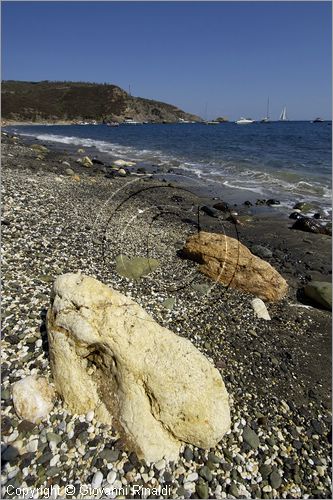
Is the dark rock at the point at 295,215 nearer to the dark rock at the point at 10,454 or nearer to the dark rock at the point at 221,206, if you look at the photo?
the dark rock at the point at 221,206

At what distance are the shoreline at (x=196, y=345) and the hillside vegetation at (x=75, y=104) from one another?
122338mm

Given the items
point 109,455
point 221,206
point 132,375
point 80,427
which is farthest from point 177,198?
point 109,455

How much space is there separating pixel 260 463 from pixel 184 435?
1.15 metres

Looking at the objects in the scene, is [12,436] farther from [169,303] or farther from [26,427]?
[169,303]

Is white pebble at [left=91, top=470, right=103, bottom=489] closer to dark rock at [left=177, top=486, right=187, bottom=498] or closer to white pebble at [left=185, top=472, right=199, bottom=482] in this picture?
dark rock at [left=177, top=486, right=187, bottom=498]

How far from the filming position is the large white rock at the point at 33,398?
183 inches

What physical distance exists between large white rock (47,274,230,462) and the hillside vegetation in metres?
129

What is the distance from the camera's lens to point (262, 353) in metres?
6.75

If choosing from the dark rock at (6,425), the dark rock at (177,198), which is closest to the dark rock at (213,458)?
the dark rock at (6,425)

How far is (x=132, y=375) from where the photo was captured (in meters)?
4.62

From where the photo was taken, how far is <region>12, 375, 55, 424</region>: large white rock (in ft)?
15.3

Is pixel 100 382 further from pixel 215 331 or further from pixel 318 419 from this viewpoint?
pixel 318 419

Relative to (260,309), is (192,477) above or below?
below

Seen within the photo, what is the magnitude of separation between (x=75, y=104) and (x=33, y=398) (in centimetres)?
15780
